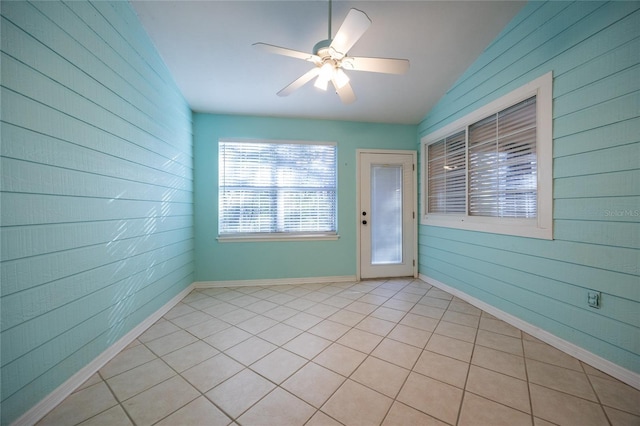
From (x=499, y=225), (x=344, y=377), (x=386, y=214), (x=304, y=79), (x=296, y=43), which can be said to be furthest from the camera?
(x=386, y=214)

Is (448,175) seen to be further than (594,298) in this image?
Yes

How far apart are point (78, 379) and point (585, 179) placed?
12.2 ft

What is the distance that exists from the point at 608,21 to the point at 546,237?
156 centimetres

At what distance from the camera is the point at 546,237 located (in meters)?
1.98

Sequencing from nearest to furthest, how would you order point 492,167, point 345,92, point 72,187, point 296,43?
point 72,187 < point 345,92 < point 296,43 < point 492,167

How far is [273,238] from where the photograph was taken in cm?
354

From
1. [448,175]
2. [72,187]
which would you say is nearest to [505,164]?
[448,175]

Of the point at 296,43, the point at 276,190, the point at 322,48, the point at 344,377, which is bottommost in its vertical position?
the point at 344,377

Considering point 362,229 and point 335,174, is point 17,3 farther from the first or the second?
point 362,229

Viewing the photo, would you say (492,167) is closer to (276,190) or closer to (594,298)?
(594,298)

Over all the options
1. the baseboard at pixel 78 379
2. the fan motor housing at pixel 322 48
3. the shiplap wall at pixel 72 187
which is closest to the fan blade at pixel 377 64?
the fan motor housing at pixel 322 48

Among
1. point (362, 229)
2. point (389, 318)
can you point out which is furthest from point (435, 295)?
point (362, 229)

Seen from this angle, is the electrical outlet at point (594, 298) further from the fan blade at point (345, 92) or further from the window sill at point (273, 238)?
the window sill at point (273, 238)

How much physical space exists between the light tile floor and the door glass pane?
1.36 meters
